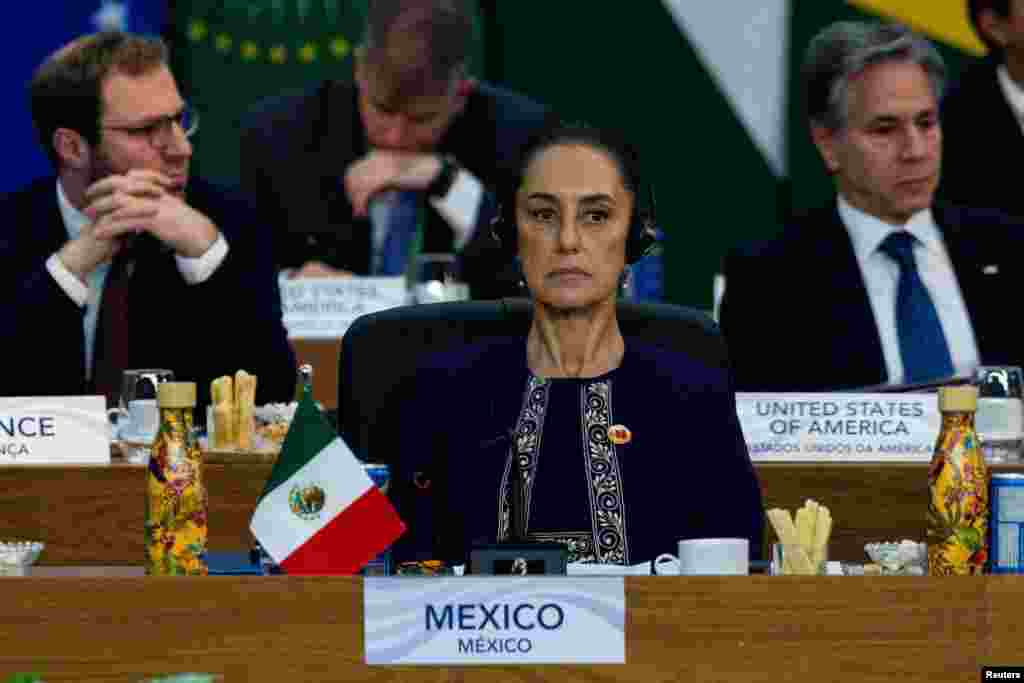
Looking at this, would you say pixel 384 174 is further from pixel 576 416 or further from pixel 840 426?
pixel 576 416

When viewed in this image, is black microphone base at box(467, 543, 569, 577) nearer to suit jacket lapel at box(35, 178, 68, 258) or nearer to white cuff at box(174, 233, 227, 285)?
white cuff at box(174, 233, 227, 285)

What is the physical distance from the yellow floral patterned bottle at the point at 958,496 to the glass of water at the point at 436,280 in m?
2.41

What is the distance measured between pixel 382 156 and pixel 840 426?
7.93 ft

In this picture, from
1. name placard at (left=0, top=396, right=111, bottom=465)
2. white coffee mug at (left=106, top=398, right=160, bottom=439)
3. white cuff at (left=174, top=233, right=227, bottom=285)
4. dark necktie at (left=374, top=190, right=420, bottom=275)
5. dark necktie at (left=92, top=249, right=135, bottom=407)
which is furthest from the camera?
dark necktie at (left=374, top=190, right=420, bottom=275)

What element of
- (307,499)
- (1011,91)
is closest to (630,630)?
(307,499)

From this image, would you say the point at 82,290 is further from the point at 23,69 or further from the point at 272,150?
the point at 23,69

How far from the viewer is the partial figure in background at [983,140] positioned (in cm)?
489

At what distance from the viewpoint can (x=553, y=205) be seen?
2.77 metres

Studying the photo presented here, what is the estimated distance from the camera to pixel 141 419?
3240 millimetres

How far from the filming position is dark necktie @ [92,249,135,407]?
12.7ft

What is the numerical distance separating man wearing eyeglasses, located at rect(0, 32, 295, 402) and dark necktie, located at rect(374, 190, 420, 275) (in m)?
1.07

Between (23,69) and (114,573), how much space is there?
4.27 meters

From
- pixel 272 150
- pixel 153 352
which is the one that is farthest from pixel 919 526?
pixel 272 150

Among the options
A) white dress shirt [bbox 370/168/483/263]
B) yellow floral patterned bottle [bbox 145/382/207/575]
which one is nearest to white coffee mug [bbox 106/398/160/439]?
yellow floral patterned bottle [bbox 145/382/207/575]
